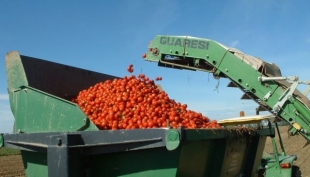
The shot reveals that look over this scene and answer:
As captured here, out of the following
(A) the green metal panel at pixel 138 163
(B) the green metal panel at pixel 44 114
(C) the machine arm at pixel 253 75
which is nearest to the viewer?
(A) the green metal panel at pixel 138 163

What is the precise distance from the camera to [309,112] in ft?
19.3

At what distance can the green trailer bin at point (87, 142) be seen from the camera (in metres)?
3.31

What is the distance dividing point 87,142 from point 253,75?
3416 millimetres

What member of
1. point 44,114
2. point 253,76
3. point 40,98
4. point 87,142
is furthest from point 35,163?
point 253,76

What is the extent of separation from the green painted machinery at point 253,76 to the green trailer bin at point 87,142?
3.77 feet

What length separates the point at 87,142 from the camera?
11.4 ft

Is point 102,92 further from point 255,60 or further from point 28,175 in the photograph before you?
point 255,60

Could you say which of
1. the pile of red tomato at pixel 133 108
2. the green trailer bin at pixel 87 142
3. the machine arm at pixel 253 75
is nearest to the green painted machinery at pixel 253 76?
the machine arm at pixel 253 75

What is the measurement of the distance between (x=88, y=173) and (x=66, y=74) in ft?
7.21

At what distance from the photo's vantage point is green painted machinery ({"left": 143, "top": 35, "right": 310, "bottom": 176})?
5945 millimetres

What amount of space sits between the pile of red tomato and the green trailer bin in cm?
34

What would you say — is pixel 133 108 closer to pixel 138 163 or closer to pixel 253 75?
pixel 138 163

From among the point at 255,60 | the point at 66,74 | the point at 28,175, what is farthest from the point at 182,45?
the point at 28,175

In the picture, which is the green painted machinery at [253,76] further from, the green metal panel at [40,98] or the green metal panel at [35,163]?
the green metal panel at [35,163]
